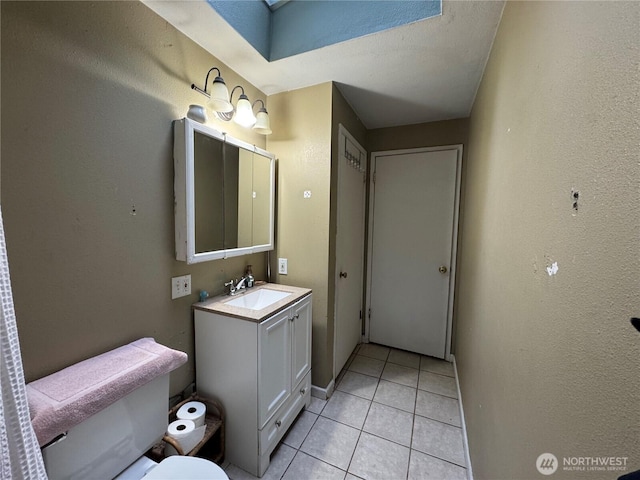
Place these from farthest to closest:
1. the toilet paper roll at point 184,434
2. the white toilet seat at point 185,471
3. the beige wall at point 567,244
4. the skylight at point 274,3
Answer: the skylight at point 274,3, the toilet paper roll at point 184,434, the white toilet seat at point 185,471, the beige wall at point 567,244

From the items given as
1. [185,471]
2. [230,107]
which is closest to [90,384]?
[185,471]

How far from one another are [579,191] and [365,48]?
137 cm

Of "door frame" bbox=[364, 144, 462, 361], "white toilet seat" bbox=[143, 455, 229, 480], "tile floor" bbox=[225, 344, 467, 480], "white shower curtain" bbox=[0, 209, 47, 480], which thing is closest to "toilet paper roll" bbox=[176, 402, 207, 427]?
"white toilet seat" bbox=[143, 455, 229, 480]

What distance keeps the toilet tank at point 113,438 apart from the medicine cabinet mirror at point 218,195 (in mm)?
623

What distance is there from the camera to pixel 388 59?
1499mm

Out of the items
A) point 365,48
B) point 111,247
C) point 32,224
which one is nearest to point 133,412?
point 111,247

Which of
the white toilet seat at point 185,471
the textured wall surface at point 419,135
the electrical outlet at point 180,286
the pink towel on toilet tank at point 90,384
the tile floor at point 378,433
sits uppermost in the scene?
the textured wall surface at point 419,135

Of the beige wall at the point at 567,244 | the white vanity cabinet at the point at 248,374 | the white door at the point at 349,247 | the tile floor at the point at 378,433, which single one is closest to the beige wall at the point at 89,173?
the white vanity cabinet at the point at 248,374

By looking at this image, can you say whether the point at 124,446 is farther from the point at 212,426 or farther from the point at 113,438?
the point at 212,426

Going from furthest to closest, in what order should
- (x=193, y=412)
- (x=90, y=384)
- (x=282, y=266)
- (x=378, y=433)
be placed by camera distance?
(x=282, y=266) < (x=378, y=433) < (x=193, y=412) < (x=90, y=384)

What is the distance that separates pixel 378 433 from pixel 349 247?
1374 millimetres

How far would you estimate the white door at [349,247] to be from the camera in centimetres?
204

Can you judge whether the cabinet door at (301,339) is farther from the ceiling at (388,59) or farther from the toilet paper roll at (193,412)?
the ceiling at (388,59)

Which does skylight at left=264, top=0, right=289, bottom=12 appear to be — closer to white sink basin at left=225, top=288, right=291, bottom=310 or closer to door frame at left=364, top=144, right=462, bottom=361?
door frame at left=364, top=144, right=462, bottom=361
